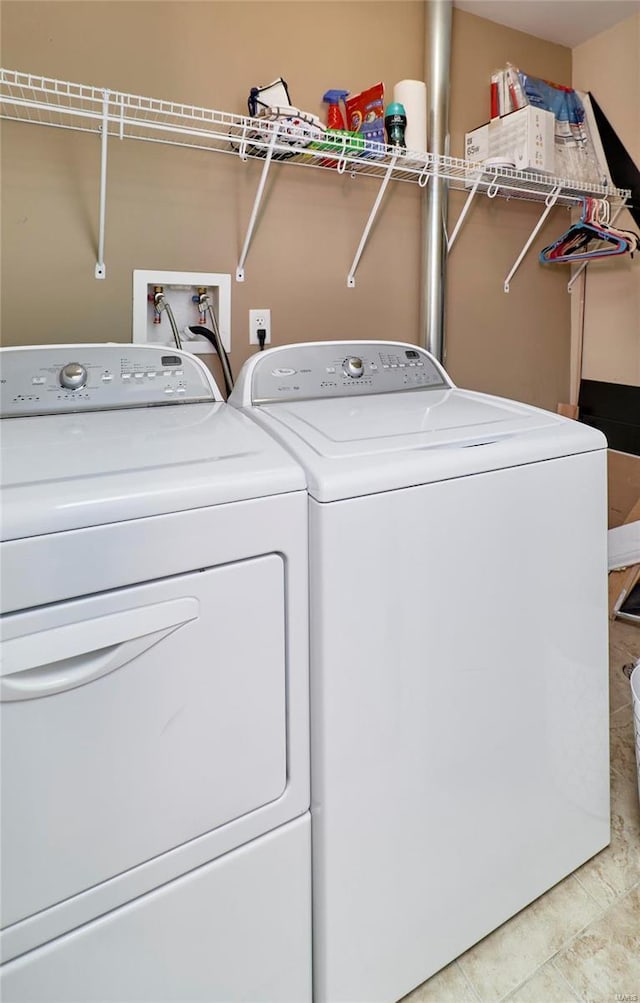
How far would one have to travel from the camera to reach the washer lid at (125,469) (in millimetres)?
797

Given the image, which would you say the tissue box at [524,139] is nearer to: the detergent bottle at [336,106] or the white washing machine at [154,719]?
the detergent bottle at [336,106]

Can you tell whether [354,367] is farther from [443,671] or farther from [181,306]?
[443,671]

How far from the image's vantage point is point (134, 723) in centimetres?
87

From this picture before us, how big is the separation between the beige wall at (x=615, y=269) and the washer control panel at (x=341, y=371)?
1322 mm

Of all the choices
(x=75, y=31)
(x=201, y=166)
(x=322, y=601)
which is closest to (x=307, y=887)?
(x=322, y=601)

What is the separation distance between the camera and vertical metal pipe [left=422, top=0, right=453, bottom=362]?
2160mm

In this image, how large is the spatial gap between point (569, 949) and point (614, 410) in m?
2.15

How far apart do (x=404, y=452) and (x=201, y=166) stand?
1342mm

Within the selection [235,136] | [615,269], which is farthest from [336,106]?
[615,269]

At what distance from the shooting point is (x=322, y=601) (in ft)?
3.27

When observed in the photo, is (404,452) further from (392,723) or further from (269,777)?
(269,777)

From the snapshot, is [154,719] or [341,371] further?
[341,371]

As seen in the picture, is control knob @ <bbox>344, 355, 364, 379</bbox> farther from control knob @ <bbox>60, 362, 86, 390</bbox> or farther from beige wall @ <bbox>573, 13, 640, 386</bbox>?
beige wall @ <bbox>573, 13, 640, 386</bbox>

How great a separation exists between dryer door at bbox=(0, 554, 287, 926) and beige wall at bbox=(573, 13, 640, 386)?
2.35 m
